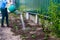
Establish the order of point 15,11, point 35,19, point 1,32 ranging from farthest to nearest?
point 15,11, point 35,19, point 1,32

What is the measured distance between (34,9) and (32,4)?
1.64 feet

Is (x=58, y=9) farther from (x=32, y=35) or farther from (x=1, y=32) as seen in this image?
(x=1, y=32)

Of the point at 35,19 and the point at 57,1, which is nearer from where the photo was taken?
the point at 57,1

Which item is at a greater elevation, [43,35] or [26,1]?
[26,1]

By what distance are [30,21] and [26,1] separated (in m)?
2.10

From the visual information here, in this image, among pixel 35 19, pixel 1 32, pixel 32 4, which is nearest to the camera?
pixel 1 32

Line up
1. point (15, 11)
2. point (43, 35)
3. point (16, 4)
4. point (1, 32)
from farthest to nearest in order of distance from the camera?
point (16, 4) → point (15, 11) → point (1, 32) → point (43, 35)

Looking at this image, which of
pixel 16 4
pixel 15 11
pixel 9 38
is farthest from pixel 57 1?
pixel 16 4

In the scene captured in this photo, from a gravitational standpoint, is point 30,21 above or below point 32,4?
below

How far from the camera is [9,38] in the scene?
980cm

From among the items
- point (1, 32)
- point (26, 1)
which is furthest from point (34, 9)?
point (1, 32)

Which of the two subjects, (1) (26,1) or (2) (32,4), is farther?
(1) (26,1)

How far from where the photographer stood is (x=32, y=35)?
962 centimetres

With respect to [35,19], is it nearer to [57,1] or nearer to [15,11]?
[57,1]
